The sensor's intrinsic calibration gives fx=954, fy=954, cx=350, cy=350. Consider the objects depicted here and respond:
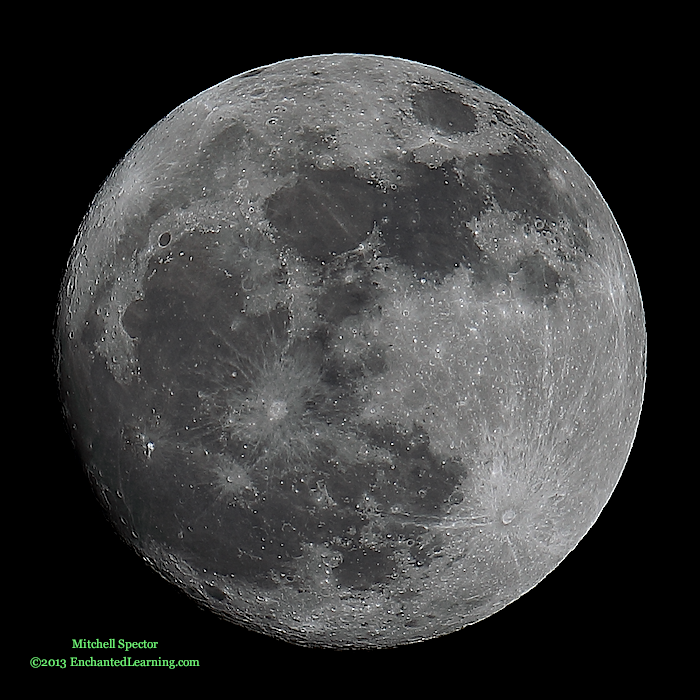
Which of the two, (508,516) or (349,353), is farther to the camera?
(508,516)

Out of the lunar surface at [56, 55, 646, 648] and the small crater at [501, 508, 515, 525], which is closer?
the lunar surface at [56, 55, 646, 648]

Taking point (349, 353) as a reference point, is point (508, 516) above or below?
below

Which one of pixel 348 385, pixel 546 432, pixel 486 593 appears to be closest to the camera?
pixel 348 385

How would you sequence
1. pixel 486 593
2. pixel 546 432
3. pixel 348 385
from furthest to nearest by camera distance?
pixel 486 593 → pixel 546 432 → pixel 348 385

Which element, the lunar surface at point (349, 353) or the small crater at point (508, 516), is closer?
the lunar surface at point (349, 353)


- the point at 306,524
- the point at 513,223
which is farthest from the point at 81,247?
the point at 513,223

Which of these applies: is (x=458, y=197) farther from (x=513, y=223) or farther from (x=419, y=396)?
(x=419, y=396)

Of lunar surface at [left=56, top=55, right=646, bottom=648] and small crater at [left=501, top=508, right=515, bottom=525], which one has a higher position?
lunar surface at [left=56, top=55, right=646, bottom=648]

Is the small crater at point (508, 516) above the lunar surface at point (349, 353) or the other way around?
the other way around
